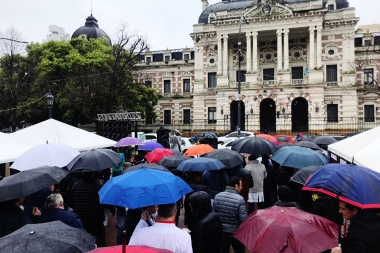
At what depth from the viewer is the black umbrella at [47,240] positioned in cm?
261

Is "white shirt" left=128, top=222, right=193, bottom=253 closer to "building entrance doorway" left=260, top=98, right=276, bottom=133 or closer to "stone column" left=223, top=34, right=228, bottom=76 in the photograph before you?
"building entrance doorway" left=260, top=98, right=276, bottom=133

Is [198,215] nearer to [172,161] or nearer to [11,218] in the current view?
[11,218]

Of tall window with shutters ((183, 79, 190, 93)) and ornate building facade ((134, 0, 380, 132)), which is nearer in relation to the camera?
ornate building facade ((134, 0, 380, 132))

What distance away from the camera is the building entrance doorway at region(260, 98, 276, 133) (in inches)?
1352

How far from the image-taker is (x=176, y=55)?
43.2m

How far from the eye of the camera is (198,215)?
4.64 meters

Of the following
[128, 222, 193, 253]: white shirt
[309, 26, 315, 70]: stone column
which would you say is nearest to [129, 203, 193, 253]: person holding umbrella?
[128, 222, 193, 253]: white shirt

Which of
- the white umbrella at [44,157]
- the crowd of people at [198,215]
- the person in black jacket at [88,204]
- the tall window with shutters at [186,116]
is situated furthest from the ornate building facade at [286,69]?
the person in black jacket at [88,204]

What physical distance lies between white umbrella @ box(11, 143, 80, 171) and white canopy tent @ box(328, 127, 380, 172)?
5.81m


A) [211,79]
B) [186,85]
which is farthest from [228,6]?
[186,85]

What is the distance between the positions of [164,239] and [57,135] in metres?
7.38

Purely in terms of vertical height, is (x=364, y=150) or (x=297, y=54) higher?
(x=297, y=54)

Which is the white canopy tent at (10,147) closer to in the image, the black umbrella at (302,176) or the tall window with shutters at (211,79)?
the black umbrella at (302,176)

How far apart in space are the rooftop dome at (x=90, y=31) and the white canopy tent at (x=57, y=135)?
34860 mm
